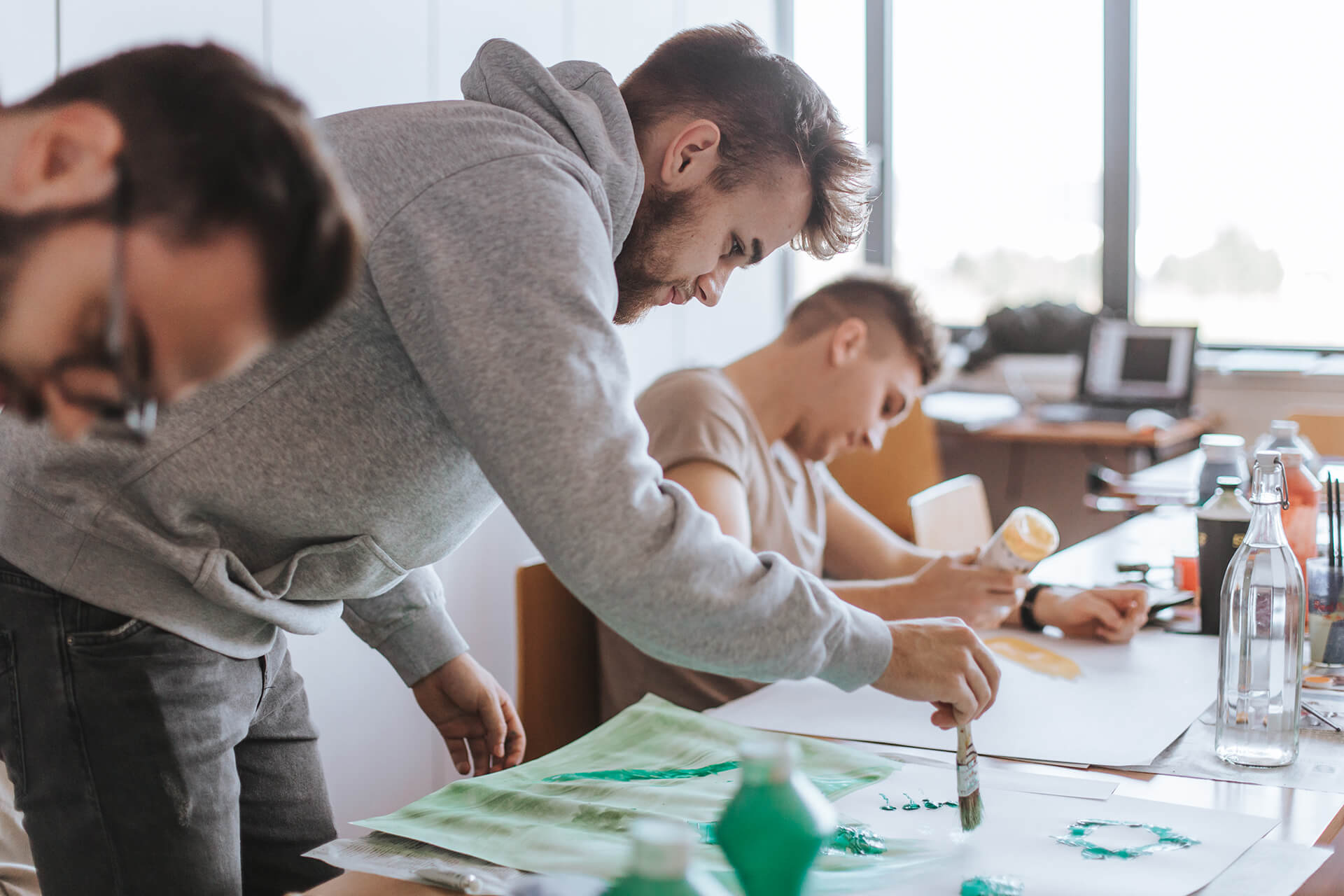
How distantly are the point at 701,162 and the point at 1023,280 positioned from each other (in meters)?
3.77

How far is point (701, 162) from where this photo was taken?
108cm

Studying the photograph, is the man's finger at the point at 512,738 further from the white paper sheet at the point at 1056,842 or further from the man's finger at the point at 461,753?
the white paper sheet at the point at 1056,842

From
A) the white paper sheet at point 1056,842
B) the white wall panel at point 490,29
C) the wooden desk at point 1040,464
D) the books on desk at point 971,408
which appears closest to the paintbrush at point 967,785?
the white paper sheet at point 1056,842

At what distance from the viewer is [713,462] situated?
65.2 inches

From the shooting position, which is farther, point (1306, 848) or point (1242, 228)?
point (1242, 228)

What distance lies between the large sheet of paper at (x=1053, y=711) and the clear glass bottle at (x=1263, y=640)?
0.08 meters

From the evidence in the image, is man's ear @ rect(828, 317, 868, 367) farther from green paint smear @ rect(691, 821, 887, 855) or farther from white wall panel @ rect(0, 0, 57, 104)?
white wall panel @ rect(0, 0, 57, 104)

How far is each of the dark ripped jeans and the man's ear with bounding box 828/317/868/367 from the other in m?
1.17

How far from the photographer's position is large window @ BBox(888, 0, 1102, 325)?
14.5ft

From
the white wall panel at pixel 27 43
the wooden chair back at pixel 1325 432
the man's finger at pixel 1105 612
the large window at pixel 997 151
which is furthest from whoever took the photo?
the large window at pixel 997 151

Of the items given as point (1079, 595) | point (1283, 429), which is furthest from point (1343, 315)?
point (1079, 595)

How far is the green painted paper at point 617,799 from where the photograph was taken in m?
0.89

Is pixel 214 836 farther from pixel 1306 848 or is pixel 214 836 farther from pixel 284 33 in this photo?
pixel 284 33

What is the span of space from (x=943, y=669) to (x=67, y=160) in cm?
74
